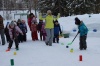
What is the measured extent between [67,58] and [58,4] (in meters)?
25.5

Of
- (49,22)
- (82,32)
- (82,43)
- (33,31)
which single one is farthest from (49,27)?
(33,31)

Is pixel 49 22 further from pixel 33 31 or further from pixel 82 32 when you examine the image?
pixel 33 31

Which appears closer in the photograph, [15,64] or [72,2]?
[15,64]

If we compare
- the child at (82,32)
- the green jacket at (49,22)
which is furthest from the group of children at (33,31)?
the green jacket at (49,22)

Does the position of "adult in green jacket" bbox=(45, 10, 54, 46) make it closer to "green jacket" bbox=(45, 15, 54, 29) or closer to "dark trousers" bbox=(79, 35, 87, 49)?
"green jacket" bbox=(45, 15, 54, 29)

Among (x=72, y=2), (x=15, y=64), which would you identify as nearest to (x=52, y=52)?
(x=15, y=64)

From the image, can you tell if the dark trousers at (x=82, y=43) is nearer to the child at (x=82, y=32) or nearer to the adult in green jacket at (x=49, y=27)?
the child at (x=82, y=32)

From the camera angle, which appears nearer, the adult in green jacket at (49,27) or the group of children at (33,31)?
the group of children at (33,31)

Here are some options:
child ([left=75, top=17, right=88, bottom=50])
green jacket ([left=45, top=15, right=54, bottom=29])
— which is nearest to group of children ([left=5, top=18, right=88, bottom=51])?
child ([left=75, top=17, right=88, bottom=50])

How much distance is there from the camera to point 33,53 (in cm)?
1105

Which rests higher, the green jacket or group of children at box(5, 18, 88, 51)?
the green jacket

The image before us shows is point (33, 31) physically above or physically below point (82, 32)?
below

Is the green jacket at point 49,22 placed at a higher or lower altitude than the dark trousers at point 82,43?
higher

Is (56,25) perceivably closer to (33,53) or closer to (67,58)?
(33,53)
